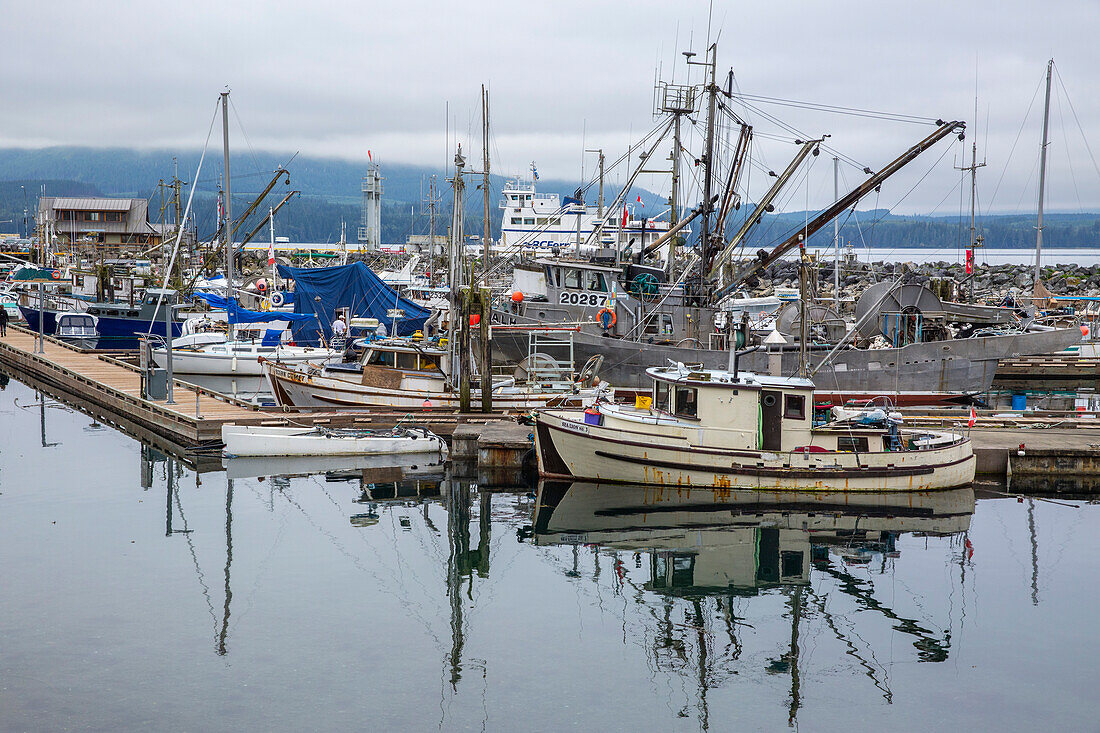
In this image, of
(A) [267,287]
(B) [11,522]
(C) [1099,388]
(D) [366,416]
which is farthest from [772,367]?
(A) [267,287]

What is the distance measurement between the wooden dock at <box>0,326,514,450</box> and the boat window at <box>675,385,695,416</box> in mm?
5711

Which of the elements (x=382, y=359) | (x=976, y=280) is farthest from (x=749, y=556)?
(x=976, y=280)

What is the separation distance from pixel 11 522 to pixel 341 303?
21.3 m

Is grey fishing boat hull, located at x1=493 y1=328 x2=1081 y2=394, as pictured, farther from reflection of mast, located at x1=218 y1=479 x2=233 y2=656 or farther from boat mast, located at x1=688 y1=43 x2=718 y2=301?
reflection of mast, located at x1=218 y1=479 x2=233 y2=656

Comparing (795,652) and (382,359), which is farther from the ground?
(382,359)

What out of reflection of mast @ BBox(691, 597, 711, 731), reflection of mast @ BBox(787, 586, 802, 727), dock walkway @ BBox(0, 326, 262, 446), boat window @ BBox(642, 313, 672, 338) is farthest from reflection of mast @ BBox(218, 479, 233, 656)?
boat window @ BBox(642, 313, 672, 338)

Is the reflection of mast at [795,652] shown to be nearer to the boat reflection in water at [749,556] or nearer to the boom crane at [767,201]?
the boat reflection in water at [749,556]

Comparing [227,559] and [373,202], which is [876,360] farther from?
→ [373,202]

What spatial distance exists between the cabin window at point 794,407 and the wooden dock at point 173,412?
7.38m

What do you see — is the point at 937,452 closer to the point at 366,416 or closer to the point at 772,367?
the point at 772,367

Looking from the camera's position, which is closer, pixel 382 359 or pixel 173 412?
pixel 173 412

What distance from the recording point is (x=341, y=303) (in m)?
37.0

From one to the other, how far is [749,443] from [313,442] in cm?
953

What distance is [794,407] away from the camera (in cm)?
1783
